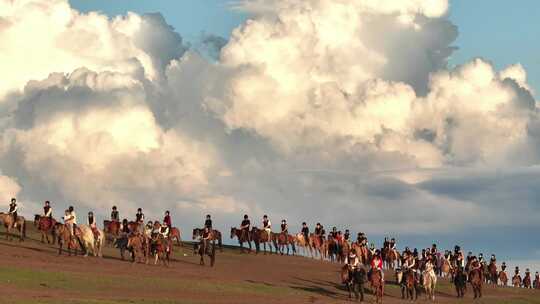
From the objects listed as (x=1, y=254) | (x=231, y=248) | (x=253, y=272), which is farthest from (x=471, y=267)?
(x=1, y=254)

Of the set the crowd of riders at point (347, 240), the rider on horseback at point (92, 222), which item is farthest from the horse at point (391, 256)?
the rider on horseback at point (92, 222)

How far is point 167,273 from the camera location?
63188 millimetres

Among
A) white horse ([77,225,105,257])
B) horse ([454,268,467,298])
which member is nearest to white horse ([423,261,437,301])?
horse ([454,268,467,298])

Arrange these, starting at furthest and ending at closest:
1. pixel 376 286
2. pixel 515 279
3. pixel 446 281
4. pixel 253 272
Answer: pixel 515 279
pixel 446 281
pixel 253 272
pixel 376 286

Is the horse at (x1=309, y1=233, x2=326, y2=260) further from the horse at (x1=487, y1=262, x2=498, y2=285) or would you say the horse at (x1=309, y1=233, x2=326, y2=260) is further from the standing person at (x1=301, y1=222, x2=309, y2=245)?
the horse at (x1=487, y1=262, x2=498, y2=285)

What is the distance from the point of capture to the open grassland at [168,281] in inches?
2036

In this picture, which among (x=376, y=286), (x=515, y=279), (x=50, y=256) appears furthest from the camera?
(x=515, y=279)

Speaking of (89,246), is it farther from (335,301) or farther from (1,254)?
(335,301)

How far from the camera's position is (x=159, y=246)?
66.8m

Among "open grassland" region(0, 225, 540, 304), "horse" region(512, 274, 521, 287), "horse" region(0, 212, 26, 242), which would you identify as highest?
"horse" region(0, 212, 26, 242)

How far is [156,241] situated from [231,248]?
75.6 feet

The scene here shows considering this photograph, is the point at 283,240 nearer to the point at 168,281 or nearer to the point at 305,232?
the point at 305,232

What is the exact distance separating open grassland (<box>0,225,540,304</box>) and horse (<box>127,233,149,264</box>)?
117 cm

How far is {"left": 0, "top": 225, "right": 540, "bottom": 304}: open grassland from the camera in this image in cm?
5172
